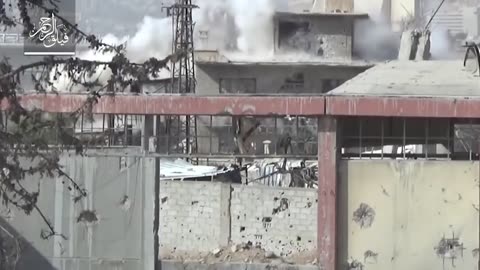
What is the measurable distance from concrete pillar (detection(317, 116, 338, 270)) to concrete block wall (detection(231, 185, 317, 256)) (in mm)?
855

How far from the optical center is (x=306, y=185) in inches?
502

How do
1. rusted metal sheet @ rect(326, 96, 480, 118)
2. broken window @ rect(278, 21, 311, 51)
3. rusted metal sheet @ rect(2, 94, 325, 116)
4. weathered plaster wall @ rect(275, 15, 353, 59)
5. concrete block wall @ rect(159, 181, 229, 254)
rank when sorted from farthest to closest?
broken window @ rect(278, 21, 311, 51) → weathered plaster wall @ rect(275, 15, 353, 59) → concrete block wall @ rect(159, 181, 229, 254) → rusted metal sheet @ rect(2, 94, 325, 116) → rusted metal sheet @ rect(326, 96, 480, 118)

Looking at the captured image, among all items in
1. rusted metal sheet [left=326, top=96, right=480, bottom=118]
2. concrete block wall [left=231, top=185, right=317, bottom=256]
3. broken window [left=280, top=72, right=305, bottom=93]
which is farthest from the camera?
broken window [left=280, top=72, right=305, bottom=93]

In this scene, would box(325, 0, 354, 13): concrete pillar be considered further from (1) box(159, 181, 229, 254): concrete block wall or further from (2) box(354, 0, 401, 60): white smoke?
(1) box(159, 181, 229, 254): concrete block wall

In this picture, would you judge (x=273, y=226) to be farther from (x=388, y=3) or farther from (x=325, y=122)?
(x=388, y=3)

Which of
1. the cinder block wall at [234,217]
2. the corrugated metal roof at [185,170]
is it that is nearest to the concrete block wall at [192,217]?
the cinder block wall at [234,217]

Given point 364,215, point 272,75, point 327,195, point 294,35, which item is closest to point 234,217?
point 327,195

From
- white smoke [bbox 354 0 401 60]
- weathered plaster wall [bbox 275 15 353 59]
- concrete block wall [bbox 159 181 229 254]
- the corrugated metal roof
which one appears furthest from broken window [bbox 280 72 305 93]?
concrete block wall [bbox 159 181 229 254]

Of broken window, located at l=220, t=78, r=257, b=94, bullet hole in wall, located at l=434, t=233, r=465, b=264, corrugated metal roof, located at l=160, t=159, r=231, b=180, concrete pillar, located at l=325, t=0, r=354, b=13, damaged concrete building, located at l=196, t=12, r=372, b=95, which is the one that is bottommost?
bullet hole in wall, located at l=434, t=233, r=465, b=264

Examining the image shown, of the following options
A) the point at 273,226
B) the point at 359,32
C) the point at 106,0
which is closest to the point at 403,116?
the point at 273,226

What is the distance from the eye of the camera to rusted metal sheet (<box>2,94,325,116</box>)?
9766mm

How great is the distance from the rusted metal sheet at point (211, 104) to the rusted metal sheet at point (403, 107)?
0.23 m

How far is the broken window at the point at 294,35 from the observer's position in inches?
1340

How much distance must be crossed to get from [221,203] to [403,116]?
2.96 metres
